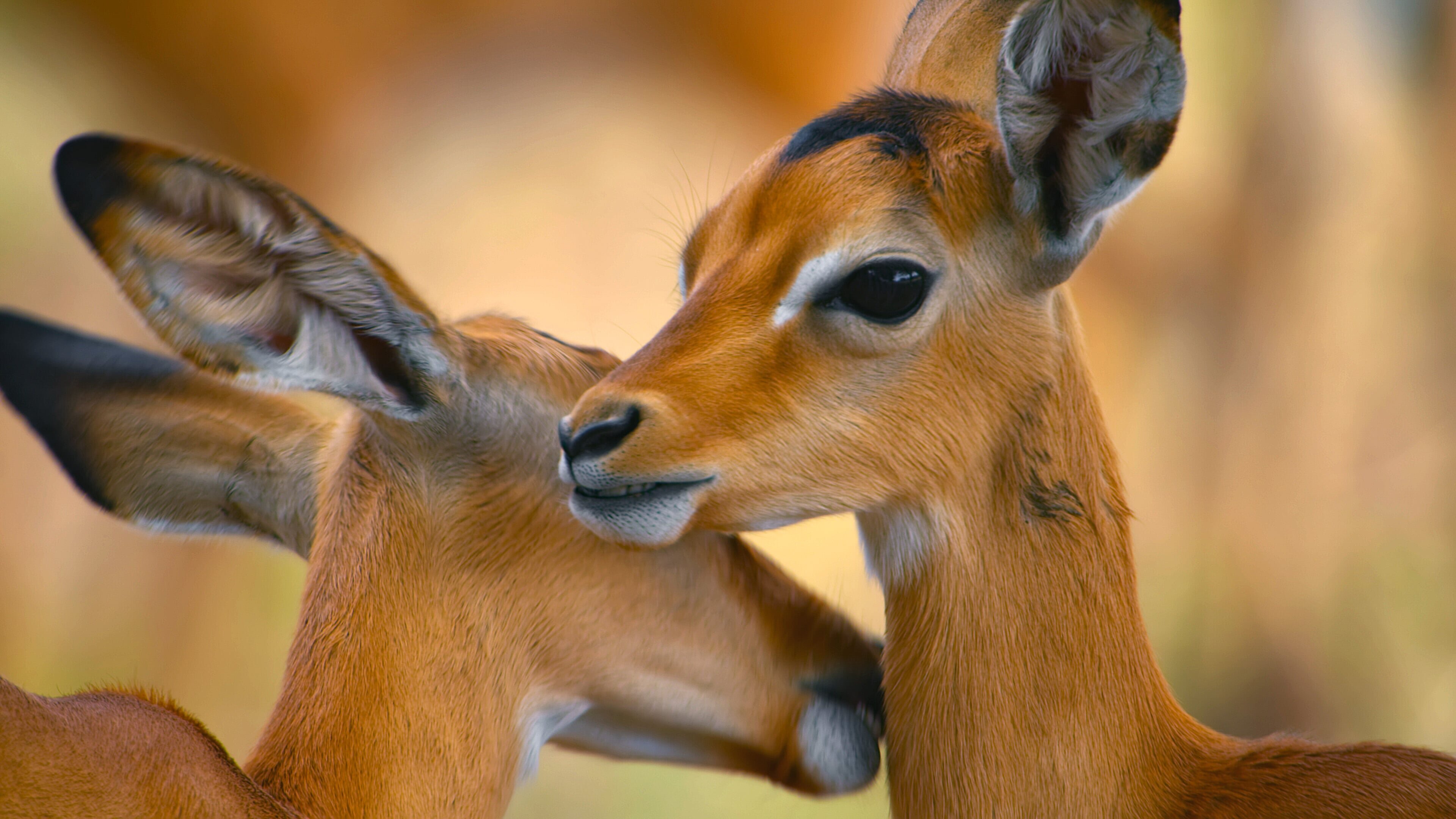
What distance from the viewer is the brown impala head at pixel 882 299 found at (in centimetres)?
81

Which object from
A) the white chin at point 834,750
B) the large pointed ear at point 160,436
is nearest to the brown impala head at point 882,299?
the white chin at point 834,750

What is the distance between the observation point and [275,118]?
86.1 inches

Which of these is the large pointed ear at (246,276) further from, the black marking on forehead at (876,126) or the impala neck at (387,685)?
the black marking on forehead at (876,126)

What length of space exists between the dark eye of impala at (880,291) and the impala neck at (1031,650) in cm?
15

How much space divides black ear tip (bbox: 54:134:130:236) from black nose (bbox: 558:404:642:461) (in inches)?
14.5

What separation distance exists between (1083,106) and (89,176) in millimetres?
762

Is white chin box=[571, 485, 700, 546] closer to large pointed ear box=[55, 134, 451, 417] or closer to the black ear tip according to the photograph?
large pointed ear box=[55, 134, 451, 417]

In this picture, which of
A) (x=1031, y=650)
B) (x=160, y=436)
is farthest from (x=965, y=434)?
(x=160, y=436)

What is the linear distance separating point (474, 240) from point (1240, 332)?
1854 millimetres

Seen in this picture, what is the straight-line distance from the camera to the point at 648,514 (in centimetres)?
83

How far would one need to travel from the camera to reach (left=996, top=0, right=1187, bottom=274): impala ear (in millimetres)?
773

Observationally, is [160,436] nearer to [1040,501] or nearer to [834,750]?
[834,750]

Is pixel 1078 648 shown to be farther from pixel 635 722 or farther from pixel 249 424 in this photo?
pixel 249 424

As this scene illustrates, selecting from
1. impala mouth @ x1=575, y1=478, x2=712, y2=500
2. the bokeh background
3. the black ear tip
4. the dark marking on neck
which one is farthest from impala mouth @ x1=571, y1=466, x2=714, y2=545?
the bokeh background
